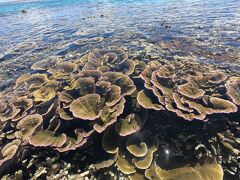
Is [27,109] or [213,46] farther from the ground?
[27,109]

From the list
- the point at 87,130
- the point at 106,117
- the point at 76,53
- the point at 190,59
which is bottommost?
the point at 76,53

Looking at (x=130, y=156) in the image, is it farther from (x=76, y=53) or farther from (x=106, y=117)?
(x=76, y=53)

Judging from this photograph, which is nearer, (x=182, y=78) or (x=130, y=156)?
(x=130, y=156)

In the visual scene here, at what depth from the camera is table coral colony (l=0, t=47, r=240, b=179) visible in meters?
4.16

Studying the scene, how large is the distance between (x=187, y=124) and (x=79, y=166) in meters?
2.49

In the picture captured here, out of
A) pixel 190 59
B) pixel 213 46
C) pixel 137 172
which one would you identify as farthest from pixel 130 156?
pixel 213 46

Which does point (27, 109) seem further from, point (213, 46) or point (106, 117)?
point (213, 46)

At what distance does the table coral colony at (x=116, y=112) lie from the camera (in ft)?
13.6

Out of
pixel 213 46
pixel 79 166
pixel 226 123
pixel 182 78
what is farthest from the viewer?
pixel 213 46

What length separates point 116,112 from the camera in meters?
4.53

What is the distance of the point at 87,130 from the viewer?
462cm

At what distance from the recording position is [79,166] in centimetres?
441

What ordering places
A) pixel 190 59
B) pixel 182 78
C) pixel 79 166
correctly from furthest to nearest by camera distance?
pixel 190 59 < pixel 182 78 < pixel 79 166

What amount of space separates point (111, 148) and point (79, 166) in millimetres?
766
